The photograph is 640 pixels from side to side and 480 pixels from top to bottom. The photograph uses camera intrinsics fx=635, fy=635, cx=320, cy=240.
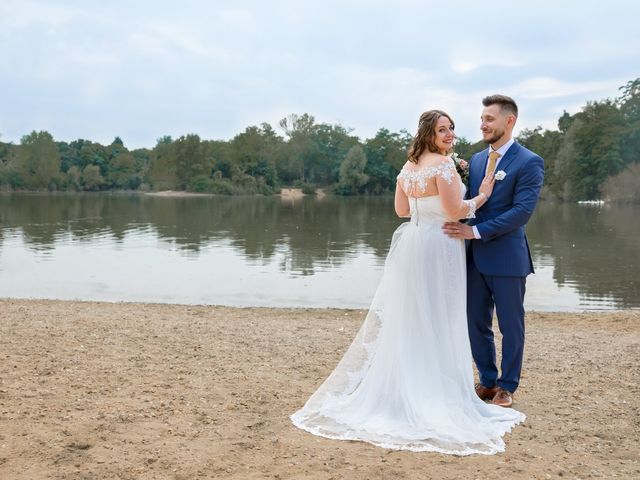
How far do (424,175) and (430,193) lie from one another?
139 mm

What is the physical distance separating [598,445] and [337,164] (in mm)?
105196

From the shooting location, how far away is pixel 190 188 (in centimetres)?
9569

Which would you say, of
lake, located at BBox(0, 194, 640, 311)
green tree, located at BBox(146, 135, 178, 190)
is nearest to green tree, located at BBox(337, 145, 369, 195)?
green tree, located at BBox(146, 135, 178, 190)

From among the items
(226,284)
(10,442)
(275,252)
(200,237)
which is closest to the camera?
(10,442)

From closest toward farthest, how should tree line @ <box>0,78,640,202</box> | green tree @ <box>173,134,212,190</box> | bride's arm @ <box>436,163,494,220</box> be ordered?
bride's arm @ <box>436,163,494,220</box> → tree line @ <box>0,78,640,202</box> → green tree @ <box>173,134,212,190</box>

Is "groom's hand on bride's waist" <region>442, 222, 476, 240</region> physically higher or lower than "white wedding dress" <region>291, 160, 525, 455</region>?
higher

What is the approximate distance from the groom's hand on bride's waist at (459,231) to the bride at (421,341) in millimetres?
51

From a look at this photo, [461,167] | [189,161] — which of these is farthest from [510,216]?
[189,161]

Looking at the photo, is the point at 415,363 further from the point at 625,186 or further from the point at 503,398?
the point at 625,186

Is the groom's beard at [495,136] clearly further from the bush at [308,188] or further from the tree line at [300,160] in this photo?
the bush at [308,188]

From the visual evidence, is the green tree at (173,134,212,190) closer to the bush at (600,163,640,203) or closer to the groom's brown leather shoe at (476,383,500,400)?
the bush at (600,163,640,203)

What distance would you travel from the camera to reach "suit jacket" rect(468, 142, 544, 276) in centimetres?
451

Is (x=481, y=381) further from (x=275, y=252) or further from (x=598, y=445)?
(x=275, y=252)

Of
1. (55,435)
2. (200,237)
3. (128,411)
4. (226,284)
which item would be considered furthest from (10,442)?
(200,237)
